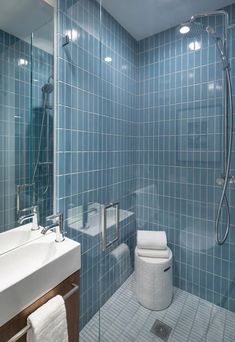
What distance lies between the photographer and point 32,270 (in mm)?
917

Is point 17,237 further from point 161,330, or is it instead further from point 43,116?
point 161,330

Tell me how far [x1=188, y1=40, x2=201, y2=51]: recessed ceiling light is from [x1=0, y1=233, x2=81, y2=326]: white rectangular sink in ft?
6.18

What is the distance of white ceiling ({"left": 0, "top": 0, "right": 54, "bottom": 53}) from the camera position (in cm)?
111

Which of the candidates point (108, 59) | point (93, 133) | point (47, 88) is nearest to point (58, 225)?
point (93, 133)

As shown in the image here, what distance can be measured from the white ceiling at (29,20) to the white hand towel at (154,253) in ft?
5.72

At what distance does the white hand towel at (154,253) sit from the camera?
1.79 m

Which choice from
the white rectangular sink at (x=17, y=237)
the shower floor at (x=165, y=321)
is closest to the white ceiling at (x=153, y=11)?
the white rectangular sink at (x=17, y=237)

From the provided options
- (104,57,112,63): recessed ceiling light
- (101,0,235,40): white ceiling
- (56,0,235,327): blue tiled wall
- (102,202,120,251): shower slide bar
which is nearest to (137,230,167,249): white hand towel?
(56,0,235,327): blue tiled wall

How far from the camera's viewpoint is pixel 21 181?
125cm

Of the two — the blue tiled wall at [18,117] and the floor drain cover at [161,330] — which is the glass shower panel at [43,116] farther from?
the floor drain cover at [161,330]

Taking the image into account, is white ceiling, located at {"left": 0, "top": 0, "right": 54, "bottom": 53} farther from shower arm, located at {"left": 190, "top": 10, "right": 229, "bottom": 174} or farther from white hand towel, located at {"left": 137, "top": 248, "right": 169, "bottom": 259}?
white hand towel, located at {"left": 137, "top": 248, "right": 169, "bottom": 259}

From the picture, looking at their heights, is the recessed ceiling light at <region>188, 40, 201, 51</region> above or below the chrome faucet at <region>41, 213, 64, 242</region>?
above

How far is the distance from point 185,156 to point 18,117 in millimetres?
1439

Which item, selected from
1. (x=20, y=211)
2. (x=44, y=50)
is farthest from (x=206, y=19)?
(x=20, y=211)
